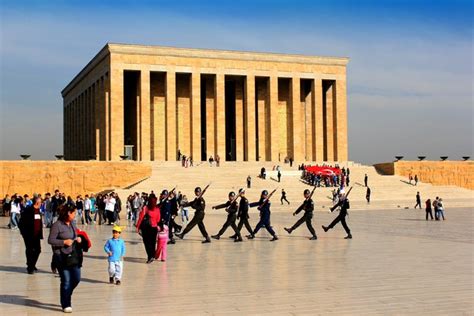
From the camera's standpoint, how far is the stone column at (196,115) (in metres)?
47.9

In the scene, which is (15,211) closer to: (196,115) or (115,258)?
(115,258)

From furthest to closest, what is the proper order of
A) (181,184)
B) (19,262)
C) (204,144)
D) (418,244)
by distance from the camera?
(204,144) → (181,184) → (418,244) → (19,262)

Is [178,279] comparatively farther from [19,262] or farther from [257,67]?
[257,67]

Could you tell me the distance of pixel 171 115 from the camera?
47781mm

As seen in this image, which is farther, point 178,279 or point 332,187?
point 332,187

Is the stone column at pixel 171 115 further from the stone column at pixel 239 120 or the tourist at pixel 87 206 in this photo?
the tourist at pixel 87 206

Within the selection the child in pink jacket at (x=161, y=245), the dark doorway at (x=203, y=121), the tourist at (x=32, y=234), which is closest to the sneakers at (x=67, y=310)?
the tourist at (x=32, y=234)

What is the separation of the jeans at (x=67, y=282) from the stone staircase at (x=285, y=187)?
22.7 m

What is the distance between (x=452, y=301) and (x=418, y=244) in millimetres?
6295

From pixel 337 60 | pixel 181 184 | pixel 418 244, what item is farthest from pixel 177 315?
pixel 337 60

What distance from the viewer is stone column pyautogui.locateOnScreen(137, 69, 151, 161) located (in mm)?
46531

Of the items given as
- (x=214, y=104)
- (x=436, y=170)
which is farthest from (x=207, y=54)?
(x=436, y=170)

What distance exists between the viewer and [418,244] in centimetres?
1304

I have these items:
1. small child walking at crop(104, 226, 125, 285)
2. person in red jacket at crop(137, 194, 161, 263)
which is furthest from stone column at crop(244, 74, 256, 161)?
small child walking at crop(104, 226, 125, 285)
